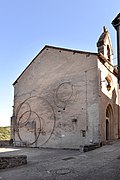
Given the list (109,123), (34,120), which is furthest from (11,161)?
(109,123)

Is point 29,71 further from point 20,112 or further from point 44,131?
point 44,131

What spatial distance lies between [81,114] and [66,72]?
4598 mm

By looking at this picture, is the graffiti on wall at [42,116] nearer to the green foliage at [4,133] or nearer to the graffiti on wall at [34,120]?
the graffiti on wall at [34,120]

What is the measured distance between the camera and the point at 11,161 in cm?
1124

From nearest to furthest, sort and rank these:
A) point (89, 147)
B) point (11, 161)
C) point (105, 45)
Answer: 1. point (11, 161)
2. point (89, 147)
3. point (105, 45)

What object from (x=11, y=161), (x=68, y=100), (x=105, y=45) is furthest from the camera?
(x=105, y=45)

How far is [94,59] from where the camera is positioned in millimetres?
19641

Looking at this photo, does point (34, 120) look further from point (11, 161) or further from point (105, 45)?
point (11, 161)

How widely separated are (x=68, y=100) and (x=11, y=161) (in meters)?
10.3

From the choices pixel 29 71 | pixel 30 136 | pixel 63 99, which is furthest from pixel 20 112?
pixel 63 99

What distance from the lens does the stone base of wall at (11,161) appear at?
11.0 m

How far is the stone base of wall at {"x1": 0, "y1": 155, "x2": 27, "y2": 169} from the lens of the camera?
36.0 feet

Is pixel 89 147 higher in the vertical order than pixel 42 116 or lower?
lower

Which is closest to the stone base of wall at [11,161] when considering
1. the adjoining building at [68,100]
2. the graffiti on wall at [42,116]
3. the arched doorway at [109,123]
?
the adjoining building at [68,100]
